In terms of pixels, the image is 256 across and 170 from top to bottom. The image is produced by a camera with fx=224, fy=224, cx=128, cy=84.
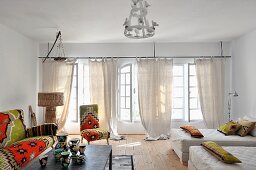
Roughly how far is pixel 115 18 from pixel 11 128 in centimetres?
254

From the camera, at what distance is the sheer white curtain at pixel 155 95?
564 centimetres

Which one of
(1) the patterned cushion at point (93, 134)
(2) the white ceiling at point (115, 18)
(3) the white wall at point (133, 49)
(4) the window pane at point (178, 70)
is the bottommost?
(1) the patterned cushion at point (93, 134)

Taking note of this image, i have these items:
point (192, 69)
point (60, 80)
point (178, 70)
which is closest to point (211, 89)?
point (192, 69)

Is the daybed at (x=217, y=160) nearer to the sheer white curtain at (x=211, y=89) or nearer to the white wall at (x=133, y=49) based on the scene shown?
the sheer white curtain at (x=211, y=89)

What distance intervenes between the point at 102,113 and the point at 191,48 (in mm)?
2869

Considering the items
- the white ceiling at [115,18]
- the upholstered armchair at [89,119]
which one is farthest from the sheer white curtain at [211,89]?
the upholstered armchair at [89,119]

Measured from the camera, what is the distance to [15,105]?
15.4 ft

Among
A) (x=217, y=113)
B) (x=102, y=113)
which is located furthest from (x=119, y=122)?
(x=217, y=113)

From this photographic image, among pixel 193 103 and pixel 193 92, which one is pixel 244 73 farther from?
pixel 193 103

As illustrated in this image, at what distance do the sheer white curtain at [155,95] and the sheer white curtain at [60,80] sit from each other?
5.94ft

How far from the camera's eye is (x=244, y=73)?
16.7 ft

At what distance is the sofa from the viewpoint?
294cm

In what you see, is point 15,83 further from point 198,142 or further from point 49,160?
point 198,142

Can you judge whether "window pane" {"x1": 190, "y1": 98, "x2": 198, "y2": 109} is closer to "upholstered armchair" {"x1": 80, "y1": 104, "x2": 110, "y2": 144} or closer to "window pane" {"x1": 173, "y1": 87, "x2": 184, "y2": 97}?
"window pane" {"x1": 173, "y1": 87, "x2": 184, "y2": 97}
